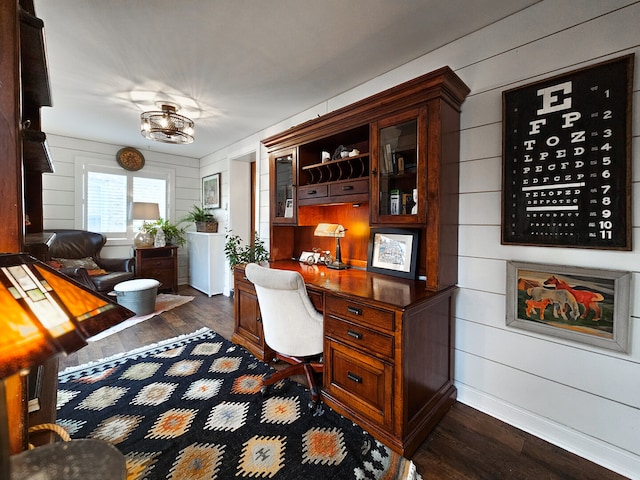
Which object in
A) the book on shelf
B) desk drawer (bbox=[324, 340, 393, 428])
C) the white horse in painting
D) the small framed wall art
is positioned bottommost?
desk drawer (bbox=[324, 340, 393, 428])

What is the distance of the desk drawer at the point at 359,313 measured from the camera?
1.54 m

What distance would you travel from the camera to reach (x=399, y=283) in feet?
6.47

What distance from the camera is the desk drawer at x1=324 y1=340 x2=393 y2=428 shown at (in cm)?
157

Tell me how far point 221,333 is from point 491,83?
3240 millimetres

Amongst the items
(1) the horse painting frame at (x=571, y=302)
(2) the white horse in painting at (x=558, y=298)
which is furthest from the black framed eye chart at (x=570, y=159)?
(2) the white horse in painting at (x=558, y=298)

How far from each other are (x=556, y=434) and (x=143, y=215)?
5.35 m

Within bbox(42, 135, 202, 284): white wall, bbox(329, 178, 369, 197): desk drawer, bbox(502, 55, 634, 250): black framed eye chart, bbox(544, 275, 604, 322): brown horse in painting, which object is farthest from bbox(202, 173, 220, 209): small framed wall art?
bbox(544, 275, 604, 322): brown horse in painting

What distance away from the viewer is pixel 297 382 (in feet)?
7.15

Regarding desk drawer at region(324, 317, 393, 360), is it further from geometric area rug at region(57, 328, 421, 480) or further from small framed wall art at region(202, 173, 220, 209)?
small framed wall art at region(202, 173, 220, 209)

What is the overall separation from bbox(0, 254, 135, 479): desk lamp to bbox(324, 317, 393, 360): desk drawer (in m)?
1.28

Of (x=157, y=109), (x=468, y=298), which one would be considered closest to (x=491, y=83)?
(x=468, y=298)

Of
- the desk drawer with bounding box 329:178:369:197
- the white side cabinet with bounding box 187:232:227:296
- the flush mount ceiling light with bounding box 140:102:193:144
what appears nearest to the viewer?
the desk drawer with bounding box 329:178:369:197

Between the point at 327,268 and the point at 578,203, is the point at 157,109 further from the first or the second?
the point at 578,203

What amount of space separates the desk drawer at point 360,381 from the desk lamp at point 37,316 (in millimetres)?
1358
